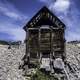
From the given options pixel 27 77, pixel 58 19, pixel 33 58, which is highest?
pixel 58 19

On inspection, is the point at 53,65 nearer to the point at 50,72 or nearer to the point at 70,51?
the point at 50,72

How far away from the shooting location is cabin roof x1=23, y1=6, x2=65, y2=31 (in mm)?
31119

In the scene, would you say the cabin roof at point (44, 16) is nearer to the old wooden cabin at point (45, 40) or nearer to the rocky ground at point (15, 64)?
the old wooden cabin at point (45, 40)

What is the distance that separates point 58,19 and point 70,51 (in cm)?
951

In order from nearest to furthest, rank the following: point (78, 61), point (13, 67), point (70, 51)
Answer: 1. point (13, 67)
2. point (78, 61)
3. point (70, 51)

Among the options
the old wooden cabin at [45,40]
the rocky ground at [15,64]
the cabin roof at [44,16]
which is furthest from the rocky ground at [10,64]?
the cabin roof at [44,16]

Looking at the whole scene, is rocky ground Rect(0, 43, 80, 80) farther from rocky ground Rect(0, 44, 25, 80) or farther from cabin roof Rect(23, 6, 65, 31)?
cabin roof Rect(23, 6, 65, 31)

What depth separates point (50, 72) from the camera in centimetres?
2848

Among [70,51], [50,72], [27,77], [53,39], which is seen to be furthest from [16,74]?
[70,51]

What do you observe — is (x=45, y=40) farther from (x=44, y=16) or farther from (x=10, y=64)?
(x=10, y=64)

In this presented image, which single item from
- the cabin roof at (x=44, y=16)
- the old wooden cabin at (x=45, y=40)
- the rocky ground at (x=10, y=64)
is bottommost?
the rocky ground at (x=10, y=64)

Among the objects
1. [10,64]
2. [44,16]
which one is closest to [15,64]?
[10,64]

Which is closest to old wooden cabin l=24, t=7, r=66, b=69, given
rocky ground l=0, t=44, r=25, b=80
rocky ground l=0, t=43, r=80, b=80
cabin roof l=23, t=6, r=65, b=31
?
cabin roof l=23, t=6, r=65, b=31

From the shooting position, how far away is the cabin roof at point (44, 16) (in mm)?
31119
